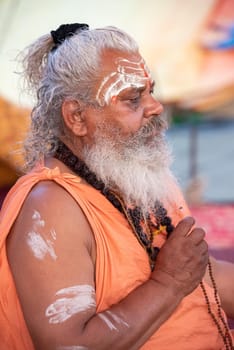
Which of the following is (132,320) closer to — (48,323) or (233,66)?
(48,323)

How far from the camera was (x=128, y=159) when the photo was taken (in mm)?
2398

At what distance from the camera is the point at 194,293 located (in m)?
2.45

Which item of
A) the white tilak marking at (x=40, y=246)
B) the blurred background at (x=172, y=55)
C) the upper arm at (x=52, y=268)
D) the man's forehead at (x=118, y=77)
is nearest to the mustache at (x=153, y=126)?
the man's forehead at (x=118, y=77)

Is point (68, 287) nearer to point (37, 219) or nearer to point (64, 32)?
point (37, 219)

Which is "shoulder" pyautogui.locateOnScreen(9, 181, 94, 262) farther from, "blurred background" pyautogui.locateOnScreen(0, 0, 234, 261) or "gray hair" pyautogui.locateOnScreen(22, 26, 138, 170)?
→ "blurred background" pyautogui.locateOnScreen(0, 0, 234, 261)

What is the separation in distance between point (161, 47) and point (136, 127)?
408 cm

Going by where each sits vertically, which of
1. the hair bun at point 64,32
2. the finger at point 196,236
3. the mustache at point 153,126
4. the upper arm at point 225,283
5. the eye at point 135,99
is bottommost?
the upper arm at point 225,283

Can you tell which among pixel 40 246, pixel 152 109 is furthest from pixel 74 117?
pixel 40 246

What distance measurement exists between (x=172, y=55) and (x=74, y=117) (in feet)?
13.8

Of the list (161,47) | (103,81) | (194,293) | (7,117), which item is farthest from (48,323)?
(161,47)

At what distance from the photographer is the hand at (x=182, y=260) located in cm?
228

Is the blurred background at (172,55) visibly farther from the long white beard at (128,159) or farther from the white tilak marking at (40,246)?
the white tilak marking at (40,246)

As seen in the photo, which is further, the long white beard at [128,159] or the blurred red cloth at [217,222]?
the blurred red cloth at [217,222]

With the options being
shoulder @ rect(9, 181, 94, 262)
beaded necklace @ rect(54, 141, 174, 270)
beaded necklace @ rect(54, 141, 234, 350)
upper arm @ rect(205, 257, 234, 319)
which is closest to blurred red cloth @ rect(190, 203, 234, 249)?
upper arm @ rect(205, 257, 234, 319)
